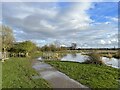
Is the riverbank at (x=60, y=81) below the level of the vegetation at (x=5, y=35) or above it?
below

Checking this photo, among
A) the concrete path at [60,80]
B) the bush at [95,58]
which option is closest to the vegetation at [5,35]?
the bush at [95,58]

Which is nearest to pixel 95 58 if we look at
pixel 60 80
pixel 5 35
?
pixel 60 80

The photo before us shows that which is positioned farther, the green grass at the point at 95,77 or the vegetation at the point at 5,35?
the vegetation at the point at 5,35

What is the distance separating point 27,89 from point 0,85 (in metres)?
1.84

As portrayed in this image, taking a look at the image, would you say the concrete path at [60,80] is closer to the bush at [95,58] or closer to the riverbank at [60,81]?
the riverbank at [60,81]

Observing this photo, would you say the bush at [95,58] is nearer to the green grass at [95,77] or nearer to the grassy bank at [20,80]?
the green grass at [95,77]

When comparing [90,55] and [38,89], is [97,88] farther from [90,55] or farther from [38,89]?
[90,55]

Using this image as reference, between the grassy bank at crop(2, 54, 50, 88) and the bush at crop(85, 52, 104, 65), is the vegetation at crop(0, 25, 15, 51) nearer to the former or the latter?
the bush at crop(85, 52, 104, 65)

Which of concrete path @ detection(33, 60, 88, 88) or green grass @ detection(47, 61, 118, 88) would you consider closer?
concrete path @ detection(33, 60, 88, 88)

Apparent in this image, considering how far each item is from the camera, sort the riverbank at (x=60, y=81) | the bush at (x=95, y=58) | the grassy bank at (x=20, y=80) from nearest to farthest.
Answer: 1. the grassy bank at (x=20, y=80)
2. the riverbank at (x=60, y=81)
3. the bush at (x=95, y=58)

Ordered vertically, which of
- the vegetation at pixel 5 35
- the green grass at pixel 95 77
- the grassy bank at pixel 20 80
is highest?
the vegetation at pixel 5 35

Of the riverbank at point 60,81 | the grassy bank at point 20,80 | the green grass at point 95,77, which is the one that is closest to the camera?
the grassy bank at point 20,80

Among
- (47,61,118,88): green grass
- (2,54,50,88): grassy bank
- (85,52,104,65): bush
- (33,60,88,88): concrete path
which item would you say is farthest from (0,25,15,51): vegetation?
(33,60,88,88): concrete path

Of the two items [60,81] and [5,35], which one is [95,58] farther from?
[5,35]
